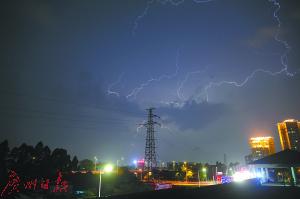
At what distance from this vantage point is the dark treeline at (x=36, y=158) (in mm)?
73375

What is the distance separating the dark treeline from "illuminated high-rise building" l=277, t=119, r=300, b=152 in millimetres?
121509

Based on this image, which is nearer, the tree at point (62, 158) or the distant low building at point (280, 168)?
the distant low building at point (280, 168)

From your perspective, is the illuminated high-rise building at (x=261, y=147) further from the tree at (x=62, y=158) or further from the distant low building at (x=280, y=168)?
the distant low building at (x=280, y=168)

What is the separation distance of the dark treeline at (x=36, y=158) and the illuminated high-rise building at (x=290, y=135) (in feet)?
399

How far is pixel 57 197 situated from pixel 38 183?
510 inches

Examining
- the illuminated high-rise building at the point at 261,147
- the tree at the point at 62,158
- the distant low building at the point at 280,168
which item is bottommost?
the distant low building at the point at 280,168

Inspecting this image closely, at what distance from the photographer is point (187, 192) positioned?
20.2m

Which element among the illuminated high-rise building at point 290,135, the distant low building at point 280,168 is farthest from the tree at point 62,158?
the illuminated high-rise building at point 290,135

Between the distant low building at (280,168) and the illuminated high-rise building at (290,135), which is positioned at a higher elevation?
the illuminated high-rise building at (290,135)

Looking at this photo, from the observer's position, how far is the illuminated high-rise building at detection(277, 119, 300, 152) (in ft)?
502

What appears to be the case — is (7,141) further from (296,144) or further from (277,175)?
(296,144)

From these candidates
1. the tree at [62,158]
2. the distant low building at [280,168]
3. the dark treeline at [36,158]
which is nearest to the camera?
the distant low building at [280,168]

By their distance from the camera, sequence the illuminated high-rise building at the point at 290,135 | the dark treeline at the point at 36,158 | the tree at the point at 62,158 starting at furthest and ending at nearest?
the illuminated high-rise building at the point at 290,135, the tree at the point at 62,158, the dark treeline at the point at 36,158

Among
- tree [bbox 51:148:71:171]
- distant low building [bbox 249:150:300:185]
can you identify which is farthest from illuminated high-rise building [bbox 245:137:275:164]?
distant low building [bbox 249:150:300:185]
